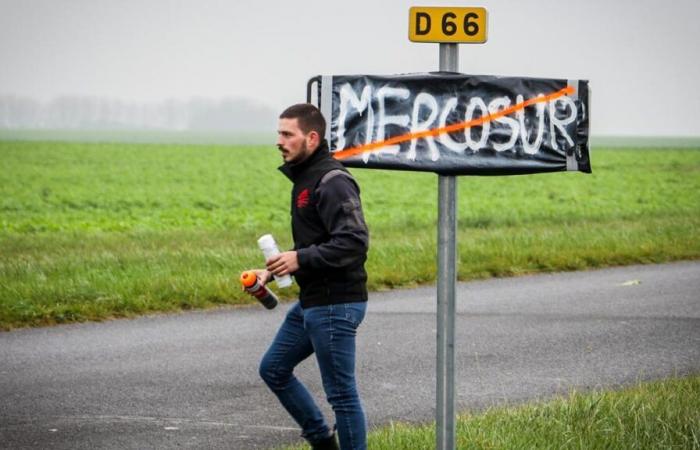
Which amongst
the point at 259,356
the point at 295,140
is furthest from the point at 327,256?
the point at 259,356

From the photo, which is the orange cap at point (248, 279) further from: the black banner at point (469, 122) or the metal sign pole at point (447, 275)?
the metal sign pole at point (447, 275)

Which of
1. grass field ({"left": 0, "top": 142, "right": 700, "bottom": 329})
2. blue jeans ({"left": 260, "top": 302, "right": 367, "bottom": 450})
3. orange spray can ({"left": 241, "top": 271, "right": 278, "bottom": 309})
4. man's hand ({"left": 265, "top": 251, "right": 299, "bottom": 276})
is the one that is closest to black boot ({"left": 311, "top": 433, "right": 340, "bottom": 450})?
blue jeans ({"left": 260, "top": 302, "right": 367, "bottom": 450})

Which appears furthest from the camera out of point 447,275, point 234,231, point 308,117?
point 234,231

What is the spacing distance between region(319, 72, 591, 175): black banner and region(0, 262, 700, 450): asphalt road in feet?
7.51

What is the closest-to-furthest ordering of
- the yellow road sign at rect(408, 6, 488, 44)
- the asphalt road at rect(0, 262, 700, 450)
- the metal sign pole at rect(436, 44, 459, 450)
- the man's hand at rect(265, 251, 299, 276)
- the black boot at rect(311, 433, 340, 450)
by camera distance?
the yellow road sign at rect(408, 6, 488, 44), the metal sign pole at rect(436, 44, 459, 450), the man's hand at rect(265, 251, 299, 276), the black boot at rect(311, 433, 340, 450), the asphalt road at rect(0, 262, 700, 450)

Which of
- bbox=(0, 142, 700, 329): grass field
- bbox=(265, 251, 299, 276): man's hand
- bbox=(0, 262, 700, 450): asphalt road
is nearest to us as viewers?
bbox=(265, 251, 299, 276): man's hand

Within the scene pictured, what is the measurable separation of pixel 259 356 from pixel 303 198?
3771 mm

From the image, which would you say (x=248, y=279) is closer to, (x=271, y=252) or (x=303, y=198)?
(x=271, y=252)

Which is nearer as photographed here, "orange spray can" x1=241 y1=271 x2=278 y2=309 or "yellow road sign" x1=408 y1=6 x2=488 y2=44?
"yellow road sign" x1=408 y1=6 x2=488 y2=44

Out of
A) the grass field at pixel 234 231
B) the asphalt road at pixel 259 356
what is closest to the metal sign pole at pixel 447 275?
the asphalt road at pixel 259 356

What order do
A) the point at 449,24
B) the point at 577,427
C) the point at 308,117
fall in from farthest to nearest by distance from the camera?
the point at 577,427, the point at 308,117, the point at 449,24

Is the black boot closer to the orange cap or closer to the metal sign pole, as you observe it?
the orange cap

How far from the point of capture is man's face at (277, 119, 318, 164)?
4.94m

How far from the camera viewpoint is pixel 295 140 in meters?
4.95
